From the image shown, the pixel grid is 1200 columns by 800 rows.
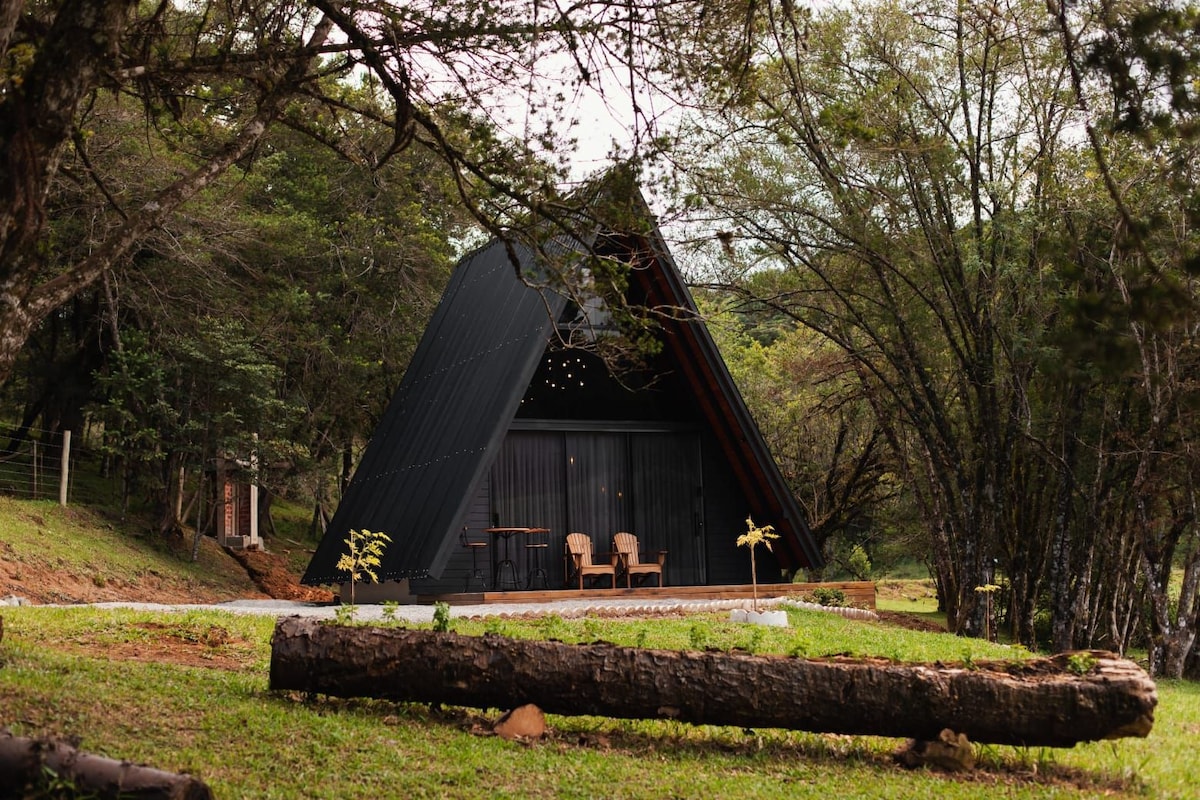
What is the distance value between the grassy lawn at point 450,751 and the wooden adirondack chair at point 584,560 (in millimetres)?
7917

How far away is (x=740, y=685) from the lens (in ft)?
21.4

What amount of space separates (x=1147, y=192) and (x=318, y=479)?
56.3 feet

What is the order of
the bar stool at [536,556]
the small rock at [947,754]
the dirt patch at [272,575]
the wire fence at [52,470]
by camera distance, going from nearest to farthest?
the small rock at [947,754] → the bar stool at [536,556] → the wire fence at [52,470] → the dirt patch at [272,575]

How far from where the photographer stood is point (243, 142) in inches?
292

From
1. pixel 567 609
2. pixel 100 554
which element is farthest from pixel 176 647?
pixel 100 554

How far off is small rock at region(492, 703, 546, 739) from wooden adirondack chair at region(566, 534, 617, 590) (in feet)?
28.6

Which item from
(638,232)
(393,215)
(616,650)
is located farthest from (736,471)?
(393,215)

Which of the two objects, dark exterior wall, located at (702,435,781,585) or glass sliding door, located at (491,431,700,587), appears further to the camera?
dark exterior wall, located at (702,435,781,585)

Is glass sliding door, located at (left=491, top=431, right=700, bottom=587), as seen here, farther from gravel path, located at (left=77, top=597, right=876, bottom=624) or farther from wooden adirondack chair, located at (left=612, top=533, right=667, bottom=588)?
gravel path, located at (left=77, top=597, right=876, bottom=624)

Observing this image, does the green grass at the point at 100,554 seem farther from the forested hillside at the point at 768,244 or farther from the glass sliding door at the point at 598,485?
the glass sliding door at the point at 598,485

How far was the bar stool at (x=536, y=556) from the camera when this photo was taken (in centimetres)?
1603

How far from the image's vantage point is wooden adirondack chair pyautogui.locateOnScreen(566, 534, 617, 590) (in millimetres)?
15500

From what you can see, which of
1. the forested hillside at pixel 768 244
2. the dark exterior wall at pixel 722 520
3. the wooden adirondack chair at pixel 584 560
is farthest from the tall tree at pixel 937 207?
the wooden adirondack chair at pixel 584 560

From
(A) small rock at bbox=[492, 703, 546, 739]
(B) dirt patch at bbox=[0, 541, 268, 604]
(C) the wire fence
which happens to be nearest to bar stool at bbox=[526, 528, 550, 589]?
(B) dirt patch at bbox=[0, 541, 268, 604]
